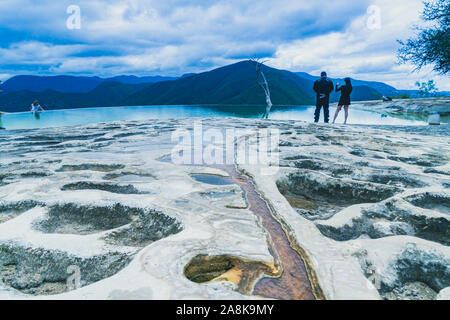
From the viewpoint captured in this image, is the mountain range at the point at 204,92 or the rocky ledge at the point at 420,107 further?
the mountain range at the point at 204,92

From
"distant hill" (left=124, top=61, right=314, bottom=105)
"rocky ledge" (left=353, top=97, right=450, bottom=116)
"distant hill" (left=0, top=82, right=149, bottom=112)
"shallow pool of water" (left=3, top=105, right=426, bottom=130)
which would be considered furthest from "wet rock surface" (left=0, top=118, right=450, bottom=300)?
"distant hill" (left=124, top=61, right=314, bottom=105)

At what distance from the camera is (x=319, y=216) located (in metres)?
2.46

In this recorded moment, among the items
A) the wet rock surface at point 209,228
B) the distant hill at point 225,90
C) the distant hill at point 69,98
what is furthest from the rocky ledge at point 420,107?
the distant hill at point 225,90

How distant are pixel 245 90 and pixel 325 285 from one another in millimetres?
143667

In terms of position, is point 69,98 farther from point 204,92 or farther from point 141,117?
point 141,117

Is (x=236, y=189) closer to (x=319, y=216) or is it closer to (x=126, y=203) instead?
(x=319, y=216)

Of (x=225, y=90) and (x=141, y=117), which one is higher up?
(x=225, y=90)

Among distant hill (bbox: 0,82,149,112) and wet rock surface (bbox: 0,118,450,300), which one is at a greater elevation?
distant hill (bbox: 0,82,149,112)

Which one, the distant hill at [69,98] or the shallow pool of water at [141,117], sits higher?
the distant hill at [69,98]

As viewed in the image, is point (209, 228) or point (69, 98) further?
point (69, 98)

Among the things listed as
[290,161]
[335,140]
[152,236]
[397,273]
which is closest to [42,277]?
[152,236]

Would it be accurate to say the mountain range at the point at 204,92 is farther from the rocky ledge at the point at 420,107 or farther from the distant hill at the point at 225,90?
the rocky ledge at the point at 420,107

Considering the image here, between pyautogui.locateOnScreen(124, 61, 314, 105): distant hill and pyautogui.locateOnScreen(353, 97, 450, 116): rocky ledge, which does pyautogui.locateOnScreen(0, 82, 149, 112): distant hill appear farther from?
pyautogui.locateOnScreen(353, 97, 450, 116): rocky ledge

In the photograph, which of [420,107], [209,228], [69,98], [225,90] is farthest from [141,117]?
[225,90]
